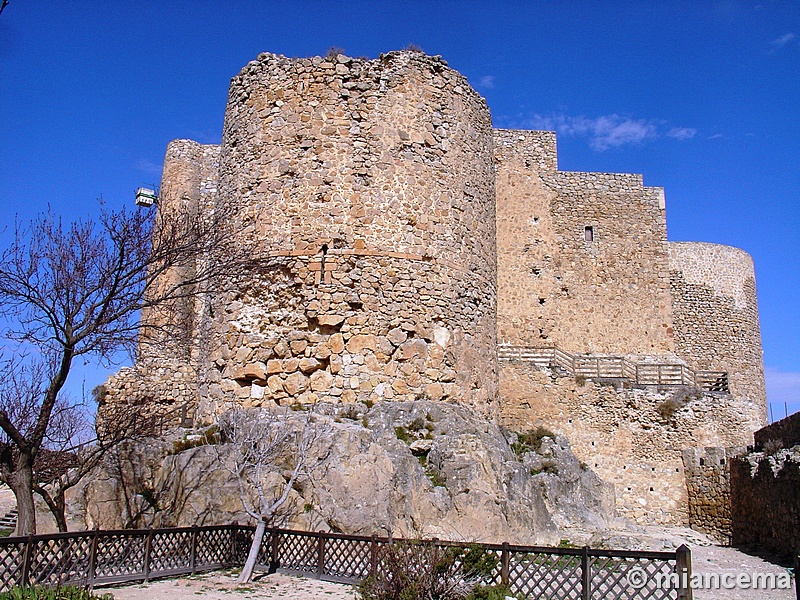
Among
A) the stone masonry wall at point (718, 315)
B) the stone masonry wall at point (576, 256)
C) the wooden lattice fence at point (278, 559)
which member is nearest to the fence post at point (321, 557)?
the wooden lattice fence at point (278, 559)

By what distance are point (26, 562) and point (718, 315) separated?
80.6ft

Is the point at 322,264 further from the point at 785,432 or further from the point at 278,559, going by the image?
the point at 785,432

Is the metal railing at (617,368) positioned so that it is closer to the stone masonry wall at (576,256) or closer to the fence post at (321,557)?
the stone masonry wall at (576,256)

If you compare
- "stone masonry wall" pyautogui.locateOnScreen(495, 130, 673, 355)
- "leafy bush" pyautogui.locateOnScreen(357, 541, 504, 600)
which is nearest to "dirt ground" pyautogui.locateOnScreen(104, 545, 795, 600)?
"leafy bush" pyautogui.locateOnScreen(357, 541, 504, 600)

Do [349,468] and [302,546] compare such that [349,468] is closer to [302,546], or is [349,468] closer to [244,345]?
[302,546]

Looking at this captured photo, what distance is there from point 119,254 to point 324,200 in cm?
379

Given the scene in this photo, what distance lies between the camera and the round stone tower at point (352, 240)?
38.1 feet

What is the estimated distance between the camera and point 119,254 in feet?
30.8

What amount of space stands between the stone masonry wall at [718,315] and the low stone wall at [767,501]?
9043 mm

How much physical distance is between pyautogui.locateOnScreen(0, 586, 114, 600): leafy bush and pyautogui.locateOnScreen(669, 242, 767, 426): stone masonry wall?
22.2 meters

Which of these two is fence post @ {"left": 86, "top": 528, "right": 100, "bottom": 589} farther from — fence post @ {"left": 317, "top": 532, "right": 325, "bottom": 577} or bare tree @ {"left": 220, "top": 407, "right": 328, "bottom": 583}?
fence post @ {"left": 317, "top": 532, "right": 325, "bottom": 577}

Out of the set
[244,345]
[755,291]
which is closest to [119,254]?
[244,345]

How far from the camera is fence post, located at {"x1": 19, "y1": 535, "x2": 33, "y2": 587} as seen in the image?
295 inches

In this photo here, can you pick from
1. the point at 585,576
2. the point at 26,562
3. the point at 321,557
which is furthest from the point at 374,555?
the point at 26,562
